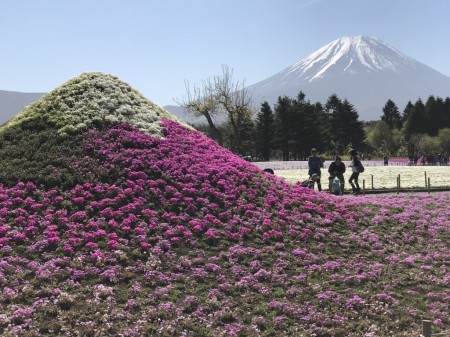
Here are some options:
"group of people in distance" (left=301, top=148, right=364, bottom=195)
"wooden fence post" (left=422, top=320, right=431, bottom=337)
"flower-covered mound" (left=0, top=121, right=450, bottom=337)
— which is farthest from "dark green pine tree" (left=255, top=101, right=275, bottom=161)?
"wooden fence post" (left=422, top=320, right=431, bottom=337)

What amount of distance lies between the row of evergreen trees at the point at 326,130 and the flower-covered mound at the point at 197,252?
266 feet

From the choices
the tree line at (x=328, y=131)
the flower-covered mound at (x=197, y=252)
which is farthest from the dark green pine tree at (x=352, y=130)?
the flower-covered mound at (x=197, y=252)

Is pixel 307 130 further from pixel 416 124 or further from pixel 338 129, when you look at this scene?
pixel 416 124

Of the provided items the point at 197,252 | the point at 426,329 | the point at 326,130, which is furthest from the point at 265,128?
the point at 426,329

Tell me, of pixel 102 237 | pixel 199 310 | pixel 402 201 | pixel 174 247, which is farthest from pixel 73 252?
pixel 402 201

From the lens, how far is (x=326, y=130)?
108 m

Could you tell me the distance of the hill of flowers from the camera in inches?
420

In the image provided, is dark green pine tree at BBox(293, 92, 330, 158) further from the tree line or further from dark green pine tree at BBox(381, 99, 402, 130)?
dark green pine tree at BBox(381, 99, 402, 130)

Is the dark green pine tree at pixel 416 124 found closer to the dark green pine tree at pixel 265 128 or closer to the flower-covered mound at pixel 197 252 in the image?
the dark green pine tree at pixel 265 128

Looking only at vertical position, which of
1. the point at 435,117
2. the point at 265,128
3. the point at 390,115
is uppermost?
the point at 390,115

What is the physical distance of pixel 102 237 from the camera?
47.8 feet

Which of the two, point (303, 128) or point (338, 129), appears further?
point (338, 129)

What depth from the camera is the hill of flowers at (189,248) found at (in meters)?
10.7

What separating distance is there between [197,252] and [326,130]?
320 feet
